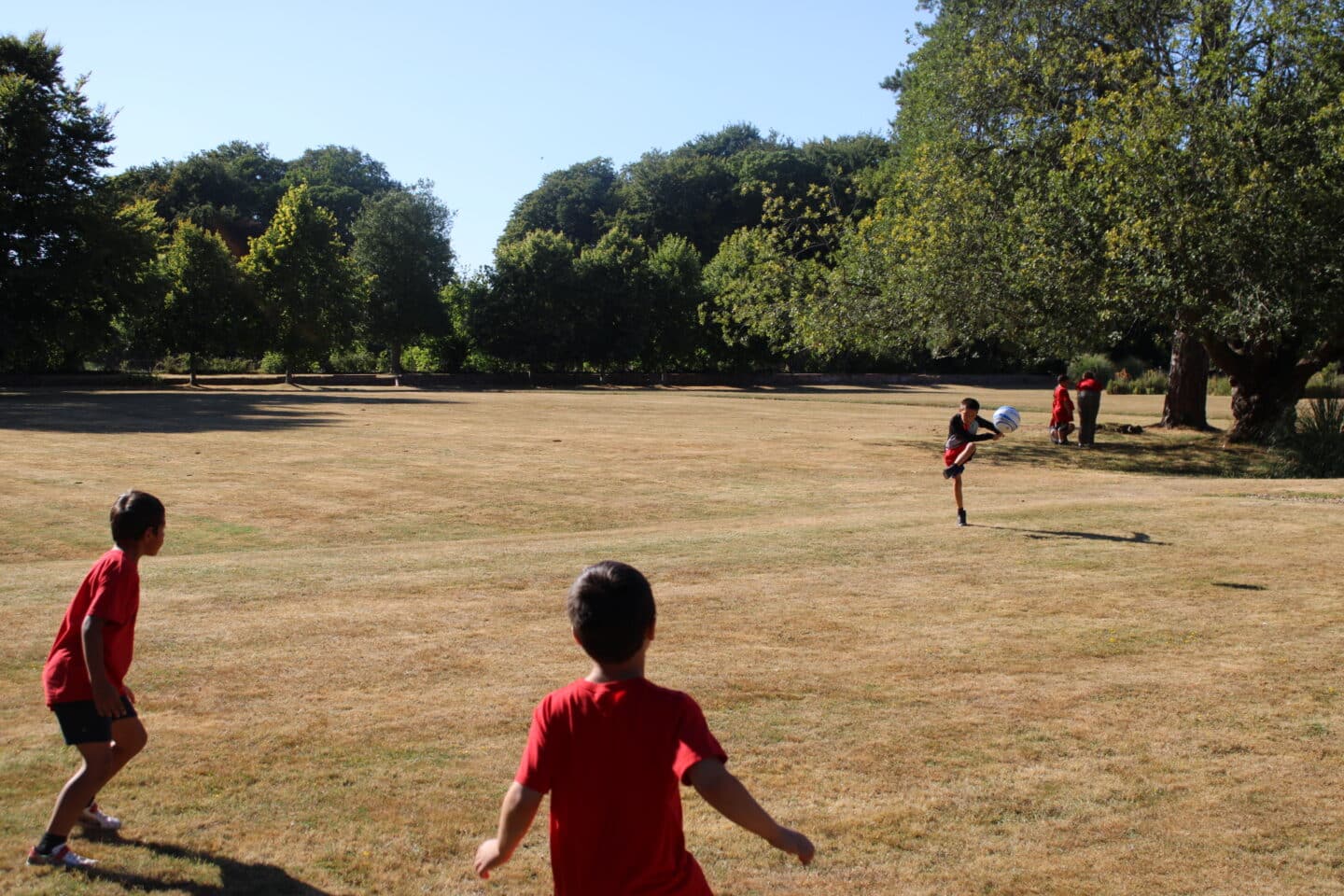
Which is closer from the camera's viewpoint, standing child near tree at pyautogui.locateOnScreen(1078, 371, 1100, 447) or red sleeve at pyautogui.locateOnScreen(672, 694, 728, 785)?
red sleeve at pyautogui.locateOnScreen(672, 694, 728, 785)

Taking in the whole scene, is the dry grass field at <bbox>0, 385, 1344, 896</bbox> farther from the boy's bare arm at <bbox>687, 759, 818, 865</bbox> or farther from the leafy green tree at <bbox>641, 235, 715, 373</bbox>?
the leafy green tree at <bbox>641, 235, 715, 373</bbox>

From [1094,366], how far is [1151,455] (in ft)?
127

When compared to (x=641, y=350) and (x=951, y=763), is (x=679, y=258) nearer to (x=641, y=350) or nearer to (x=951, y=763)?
(x=641, y=350)

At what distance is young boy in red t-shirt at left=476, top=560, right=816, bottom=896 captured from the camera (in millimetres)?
3127

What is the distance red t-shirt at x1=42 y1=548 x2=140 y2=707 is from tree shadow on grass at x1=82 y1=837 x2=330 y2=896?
30.2 inches

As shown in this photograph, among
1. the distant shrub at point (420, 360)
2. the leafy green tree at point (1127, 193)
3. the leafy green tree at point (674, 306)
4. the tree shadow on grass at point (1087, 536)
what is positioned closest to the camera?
the tree shadow on grass at point (1087, 536)

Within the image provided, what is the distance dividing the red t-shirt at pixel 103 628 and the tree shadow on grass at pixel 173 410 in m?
24.4

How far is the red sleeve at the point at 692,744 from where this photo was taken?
3084mm

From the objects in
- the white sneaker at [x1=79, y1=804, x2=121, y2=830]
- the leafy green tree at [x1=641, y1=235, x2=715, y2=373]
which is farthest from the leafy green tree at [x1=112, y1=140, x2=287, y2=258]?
the white sneaker at [x1=79, y1=804, x2=121, y2=830]

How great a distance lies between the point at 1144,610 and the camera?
32.0 ft

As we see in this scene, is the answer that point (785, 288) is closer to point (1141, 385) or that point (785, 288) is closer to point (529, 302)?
point (1141, 385)

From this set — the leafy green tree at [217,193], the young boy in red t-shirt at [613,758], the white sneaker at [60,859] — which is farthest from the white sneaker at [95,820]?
the leafy green tree at [217,193]

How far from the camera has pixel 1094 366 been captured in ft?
207

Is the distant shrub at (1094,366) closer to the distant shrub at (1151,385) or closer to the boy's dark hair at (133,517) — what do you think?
the distant shrub at (1151,385)
